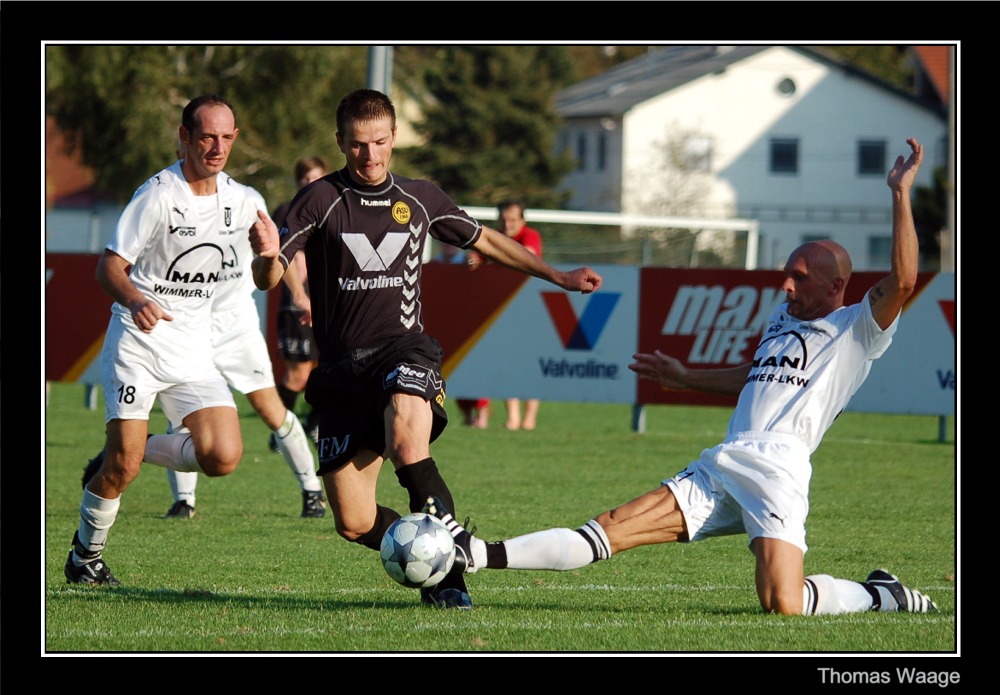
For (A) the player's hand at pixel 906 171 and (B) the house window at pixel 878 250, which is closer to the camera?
(A) the player's hand at pixel 906 171

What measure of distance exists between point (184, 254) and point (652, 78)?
52.3 meters

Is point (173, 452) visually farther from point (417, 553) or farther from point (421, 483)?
point (417, 553)

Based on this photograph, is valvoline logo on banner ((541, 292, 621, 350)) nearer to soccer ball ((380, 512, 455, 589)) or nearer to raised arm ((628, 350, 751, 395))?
raised arm ((628, 350, 751, 395))

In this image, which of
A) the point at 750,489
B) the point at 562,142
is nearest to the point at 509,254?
the point at 750,489

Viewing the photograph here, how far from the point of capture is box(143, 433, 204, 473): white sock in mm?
7633

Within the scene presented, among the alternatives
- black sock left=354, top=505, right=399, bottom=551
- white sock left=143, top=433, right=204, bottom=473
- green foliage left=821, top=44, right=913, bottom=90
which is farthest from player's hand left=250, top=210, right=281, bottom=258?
green foliage left=821, top=44, right=913, bottom=90

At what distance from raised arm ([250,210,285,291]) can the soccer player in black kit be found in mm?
51

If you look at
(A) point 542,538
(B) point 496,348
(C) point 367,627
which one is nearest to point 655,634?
(A) point 542,538

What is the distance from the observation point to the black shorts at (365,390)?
634 centimetres

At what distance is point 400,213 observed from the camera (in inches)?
254

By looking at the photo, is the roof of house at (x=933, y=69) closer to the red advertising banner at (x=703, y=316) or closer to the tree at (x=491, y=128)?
the tree at (x=491, y=128)

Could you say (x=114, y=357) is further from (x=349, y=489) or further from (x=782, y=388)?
(x=782, y=388)

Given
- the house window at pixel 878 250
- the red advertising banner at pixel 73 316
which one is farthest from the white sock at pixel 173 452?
the house window at pixel 878 250
